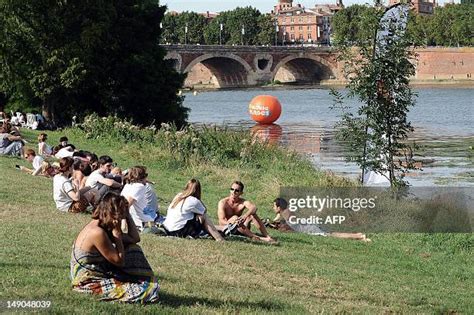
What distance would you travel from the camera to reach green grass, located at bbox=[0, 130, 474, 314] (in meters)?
6.67

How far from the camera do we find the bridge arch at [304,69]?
317 feet

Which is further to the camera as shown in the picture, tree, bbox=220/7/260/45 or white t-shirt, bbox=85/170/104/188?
tree, bbox=220/7/260/45

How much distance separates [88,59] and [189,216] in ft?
66.0

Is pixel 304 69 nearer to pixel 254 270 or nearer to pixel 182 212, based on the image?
pixel 182 212

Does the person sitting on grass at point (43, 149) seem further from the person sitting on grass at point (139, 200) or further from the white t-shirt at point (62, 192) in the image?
the person sitting on grass at point (139, 200)

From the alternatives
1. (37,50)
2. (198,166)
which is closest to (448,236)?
(198,166)

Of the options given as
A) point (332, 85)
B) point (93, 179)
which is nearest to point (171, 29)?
point (332, 85)

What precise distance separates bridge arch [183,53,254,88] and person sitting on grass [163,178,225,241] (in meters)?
75.8

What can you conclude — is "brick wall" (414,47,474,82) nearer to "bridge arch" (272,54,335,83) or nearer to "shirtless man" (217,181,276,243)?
"bridge arch" (272,54,335,83)

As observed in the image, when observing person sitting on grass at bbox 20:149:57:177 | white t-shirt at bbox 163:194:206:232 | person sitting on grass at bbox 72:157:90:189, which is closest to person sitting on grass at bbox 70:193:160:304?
white t-shirt at bbox 163:194:206:232

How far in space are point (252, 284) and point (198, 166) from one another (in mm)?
12022

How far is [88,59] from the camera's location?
2908cm

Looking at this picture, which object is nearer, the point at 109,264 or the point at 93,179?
the point at 109,264

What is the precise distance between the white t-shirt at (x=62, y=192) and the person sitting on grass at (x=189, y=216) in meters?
1.76
